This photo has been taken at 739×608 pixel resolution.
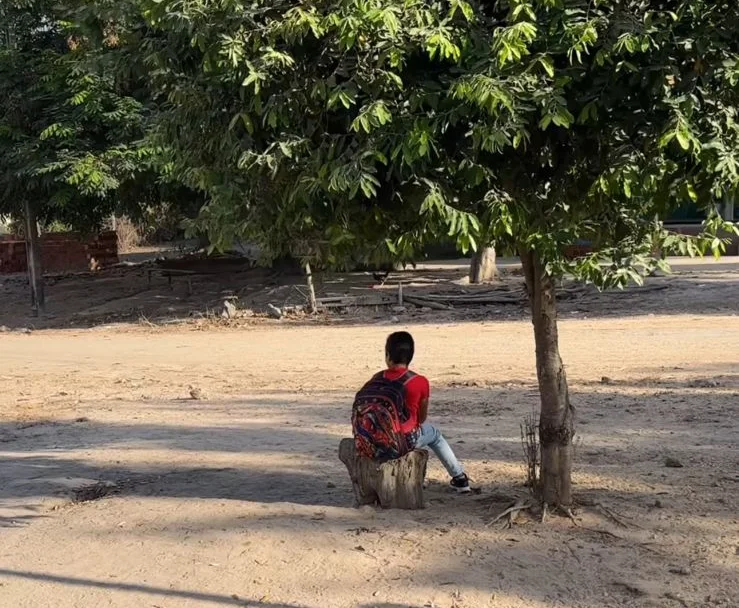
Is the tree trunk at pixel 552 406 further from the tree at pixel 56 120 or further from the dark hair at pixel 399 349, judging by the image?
the tree at pixel 56 120

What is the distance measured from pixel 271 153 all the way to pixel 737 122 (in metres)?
2.07

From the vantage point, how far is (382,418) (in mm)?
5562

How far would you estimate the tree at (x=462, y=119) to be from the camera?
156 inches

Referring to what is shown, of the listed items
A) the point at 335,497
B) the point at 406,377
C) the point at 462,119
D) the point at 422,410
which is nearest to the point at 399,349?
the point at 406,377

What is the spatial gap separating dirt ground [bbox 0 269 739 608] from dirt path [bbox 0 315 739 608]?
0.02 m

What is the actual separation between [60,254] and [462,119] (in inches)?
1207

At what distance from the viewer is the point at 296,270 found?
24.4 m

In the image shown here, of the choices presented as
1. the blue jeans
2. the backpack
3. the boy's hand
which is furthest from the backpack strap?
the blue jeans

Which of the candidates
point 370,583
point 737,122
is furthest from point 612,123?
point 370,583

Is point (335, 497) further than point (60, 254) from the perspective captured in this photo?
No

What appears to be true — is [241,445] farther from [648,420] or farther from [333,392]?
[648,420]

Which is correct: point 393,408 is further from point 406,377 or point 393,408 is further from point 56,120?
point 56,120

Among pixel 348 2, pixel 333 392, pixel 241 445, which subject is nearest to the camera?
pixel 348 2

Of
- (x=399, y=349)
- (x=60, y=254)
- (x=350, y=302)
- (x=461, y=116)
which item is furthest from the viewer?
(x=60, y=254)
